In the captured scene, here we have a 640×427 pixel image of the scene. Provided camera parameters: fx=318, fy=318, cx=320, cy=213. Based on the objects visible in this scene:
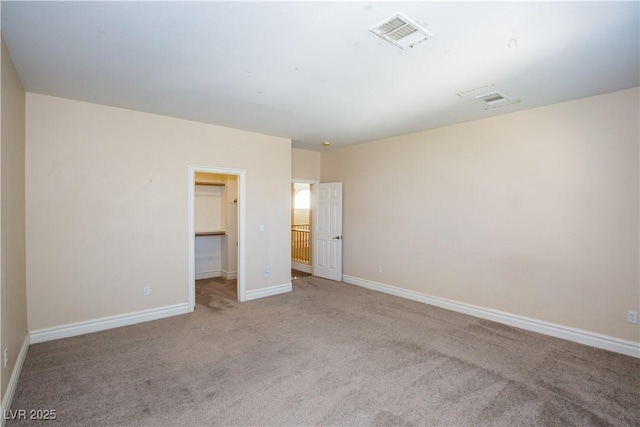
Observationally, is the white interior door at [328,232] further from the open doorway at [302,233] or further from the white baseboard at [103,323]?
the white baseboard at [103,323]

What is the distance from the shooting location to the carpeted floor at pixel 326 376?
2309mm

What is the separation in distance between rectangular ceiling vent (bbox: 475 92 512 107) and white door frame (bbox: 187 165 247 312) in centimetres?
345

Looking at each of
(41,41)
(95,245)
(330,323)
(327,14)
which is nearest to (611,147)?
(327,14)

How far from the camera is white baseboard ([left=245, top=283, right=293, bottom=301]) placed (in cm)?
516

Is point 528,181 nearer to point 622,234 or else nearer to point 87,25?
point 622,234

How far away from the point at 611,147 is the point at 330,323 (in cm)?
370

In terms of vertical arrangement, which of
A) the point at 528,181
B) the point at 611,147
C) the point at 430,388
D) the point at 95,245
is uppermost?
the point at 611,147

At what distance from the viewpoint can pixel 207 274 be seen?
661 cm

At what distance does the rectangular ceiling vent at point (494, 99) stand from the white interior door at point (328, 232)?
3.24 m

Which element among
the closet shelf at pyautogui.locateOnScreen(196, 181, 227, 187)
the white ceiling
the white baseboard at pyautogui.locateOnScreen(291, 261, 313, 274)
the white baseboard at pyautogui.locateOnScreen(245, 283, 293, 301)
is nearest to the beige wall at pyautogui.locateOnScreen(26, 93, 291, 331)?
the white ceiling

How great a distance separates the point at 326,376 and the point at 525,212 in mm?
3107

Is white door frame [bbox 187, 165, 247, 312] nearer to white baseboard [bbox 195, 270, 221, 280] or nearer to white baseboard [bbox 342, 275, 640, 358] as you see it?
white baseboard [bbox 195, 270, 221, 280]

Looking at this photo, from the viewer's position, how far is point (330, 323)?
162 inches

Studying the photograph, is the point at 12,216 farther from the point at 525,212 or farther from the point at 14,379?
the point at 525,212
